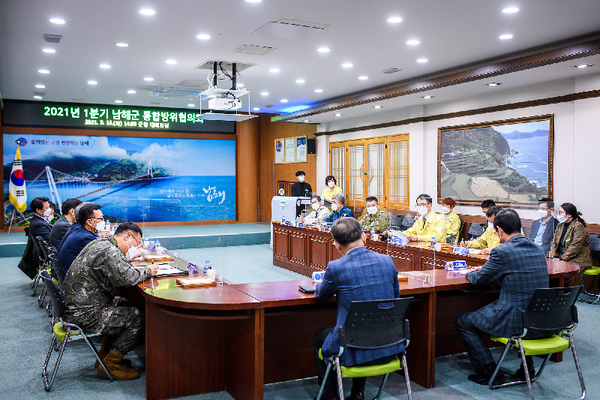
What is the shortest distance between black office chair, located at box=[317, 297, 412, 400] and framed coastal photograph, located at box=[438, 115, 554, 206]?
5226 mm

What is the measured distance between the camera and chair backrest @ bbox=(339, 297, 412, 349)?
2691 millimetres

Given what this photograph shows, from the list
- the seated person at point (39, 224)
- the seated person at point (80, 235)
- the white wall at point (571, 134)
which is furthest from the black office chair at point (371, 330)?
the white wall at point (571, 134)

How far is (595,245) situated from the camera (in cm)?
626

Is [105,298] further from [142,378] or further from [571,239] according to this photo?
[571,239]

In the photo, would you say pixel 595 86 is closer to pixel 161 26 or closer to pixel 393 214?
pixel 393 214

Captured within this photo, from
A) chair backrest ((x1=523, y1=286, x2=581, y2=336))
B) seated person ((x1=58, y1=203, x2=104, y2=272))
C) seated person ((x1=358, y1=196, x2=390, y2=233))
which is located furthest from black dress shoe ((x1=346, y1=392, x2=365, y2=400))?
seated person ((x1=358, y1=196, x2=390, y2=233))

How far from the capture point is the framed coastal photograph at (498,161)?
7.20 m

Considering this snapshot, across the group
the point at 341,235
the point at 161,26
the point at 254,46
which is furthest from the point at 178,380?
the point at 254,46

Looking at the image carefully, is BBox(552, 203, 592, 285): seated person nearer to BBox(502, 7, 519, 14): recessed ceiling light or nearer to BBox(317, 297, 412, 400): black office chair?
BBox(502, 7, 519, 14): recessed ceiling light

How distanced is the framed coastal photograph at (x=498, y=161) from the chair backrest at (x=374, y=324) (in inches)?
205

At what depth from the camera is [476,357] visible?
3.55m

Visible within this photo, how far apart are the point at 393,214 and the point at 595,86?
4.20m

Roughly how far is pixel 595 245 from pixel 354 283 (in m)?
4.77

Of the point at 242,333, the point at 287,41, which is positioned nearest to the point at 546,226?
the point at 287,41
